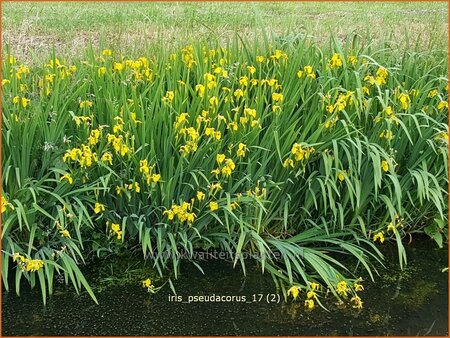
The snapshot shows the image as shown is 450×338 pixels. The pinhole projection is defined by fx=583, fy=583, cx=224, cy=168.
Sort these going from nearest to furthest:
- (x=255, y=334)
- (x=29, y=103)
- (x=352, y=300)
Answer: (x=255, y=334), (x=352, y=300), (x=29, y=103)

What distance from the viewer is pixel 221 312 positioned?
290 centimetres

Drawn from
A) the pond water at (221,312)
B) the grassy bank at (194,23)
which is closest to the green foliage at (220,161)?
the pond water at (221,312)

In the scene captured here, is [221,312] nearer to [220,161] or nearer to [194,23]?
[220,161]

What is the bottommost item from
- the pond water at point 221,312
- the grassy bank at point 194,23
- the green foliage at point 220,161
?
the pond water at point 221,312

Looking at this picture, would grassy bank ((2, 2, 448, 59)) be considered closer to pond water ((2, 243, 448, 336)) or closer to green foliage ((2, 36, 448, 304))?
green foliage ((2, 36, 448, 304))

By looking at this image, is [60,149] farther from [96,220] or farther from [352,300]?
[352,300]

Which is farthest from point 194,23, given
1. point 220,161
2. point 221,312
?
point 221,312

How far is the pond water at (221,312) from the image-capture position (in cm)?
277

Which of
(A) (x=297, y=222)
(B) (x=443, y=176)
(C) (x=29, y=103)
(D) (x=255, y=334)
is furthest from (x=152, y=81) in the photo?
(B) (x=443, y=176)

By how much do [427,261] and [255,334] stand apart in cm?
123

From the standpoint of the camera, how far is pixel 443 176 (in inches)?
134

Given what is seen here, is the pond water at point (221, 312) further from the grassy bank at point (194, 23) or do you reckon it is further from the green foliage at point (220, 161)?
the grassy bank at point (194, 23)

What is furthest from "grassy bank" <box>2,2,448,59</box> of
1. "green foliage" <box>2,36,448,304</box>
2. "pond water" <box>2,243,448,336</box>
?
"pond water" <box>2,243,448,336</box>

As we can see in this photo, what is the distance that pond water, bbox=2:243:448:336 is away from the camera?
9.09ft
